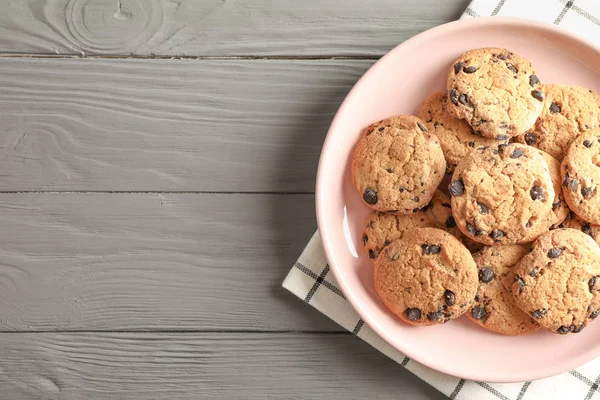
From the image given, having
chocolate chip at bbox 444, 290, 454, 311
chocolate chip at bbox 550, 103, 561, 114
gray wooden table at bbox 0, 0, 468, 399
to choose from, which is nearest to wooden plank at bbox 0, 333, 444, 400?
gray wooden table at bbox 0, 0, 468, 399

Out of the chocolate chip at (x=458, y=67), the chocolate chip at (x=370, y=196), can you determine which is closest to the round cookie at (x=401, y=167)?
the chocolate chip at (x=370, y=196)

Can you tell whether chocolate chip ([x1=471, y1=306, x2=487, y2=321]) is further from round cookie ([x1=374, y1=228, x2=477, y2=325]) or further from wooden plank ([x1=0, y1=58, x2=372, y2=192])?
wooden plank ([x1=0, y1=58, x2=372, y2=192])

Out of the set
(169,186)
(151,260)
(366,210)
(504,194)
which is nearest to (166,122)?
(169,186)

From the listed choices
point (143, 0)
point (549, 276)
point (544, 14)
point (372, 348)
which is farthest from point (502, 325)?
point (143, 0)

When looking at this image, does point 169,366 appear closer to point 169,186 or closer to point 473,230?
point 169,186

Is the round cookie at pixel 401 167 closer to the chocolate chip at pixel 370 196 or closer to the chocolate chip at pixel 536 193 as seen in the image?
the chocolate chip at pixel 370 196

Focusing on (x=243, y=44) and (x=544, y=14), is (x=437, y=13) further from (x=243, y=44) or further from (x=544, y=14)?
(x=243, y=44)
